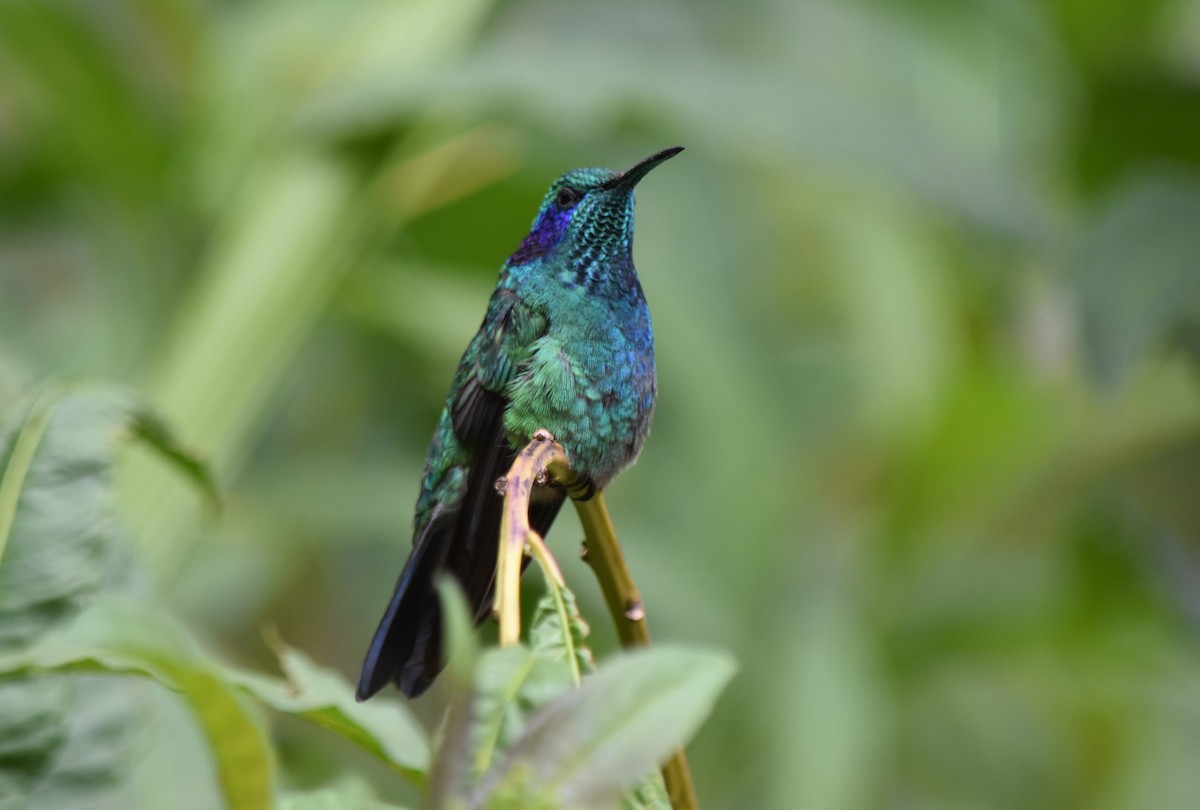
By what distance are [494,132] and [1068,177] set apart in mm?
1203

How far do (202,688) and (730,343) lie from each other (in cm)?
205

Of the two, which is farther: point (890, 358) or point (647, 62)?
point (890, 358)

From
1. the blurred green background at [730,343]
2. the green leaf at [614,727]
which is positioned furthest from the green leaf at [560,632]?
the blurred green background at [730,343]

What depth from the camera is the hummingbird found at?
3.30 feet

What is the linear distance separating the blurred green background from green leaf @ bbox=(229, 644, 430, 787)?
3.23 feet

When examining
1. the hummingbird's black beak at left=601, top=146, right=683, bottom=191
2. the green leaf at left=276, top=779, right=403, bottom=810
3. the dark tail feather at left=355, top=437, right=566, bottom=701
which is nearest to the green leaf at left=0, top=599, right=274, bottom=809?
the green leaf at left=276, top=779, right=403, bottom=810

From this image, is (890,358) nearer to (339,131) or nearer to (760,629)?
(760,629)

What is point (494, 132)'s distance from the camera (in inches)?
115

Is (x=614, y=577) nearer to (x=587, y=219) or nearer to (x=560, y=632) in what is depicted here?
(x=560, y=632)

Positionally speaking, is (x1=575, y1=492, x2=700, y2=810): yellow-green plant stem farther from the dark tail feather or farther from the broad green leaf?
the broad green leaf

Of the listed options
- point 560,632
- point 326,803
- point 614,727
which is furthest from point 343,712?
point 614,727

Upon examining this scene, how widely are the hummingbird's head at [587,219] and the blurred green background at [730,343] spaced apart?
1026 millimetres

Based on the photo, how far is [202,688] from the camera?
765mm

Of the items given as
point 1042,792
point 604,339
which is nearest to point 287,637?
point 1042,792
